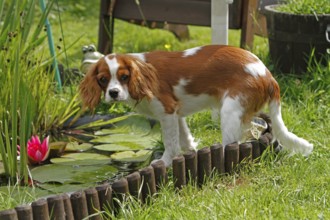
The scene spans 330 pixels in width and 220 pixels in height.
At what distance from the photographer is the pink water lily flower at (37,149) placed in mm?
5352

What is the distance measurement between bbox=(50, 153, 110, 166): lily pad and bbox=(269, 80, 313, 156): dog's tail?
3.72ft

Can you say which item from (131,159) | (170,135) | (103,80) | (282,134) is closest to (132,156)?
(131,159)

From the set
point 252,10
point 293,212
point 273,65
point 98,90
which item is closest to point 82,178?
point 98,90

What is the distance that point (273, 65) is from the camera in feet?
23.5

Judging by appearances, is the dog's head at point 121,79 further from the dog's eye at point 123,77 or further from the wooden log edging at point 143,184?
the wooden log edging at point 143,184

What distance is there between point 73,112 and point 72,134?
0.54 ft

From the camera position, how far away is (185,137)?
17.7ft

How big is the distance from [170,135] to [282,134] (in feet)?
2.20

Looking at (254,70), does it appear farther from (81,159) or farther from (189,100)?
(81,159)

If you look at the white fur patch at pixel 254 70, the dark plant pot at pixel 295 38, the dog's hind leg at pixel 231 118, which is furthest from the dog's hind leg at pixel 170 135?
the dark plant pot at pixel 295 38

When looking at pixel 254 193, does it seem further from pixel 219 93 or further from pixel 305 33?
pixel 305 33

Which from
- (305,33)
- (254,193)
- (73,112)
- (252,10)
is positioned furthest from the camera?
(252,10)

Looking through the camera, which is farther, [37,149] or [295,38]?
[295,38]

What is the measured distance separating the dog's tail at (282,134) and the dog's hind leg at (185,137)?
586 millimetres
